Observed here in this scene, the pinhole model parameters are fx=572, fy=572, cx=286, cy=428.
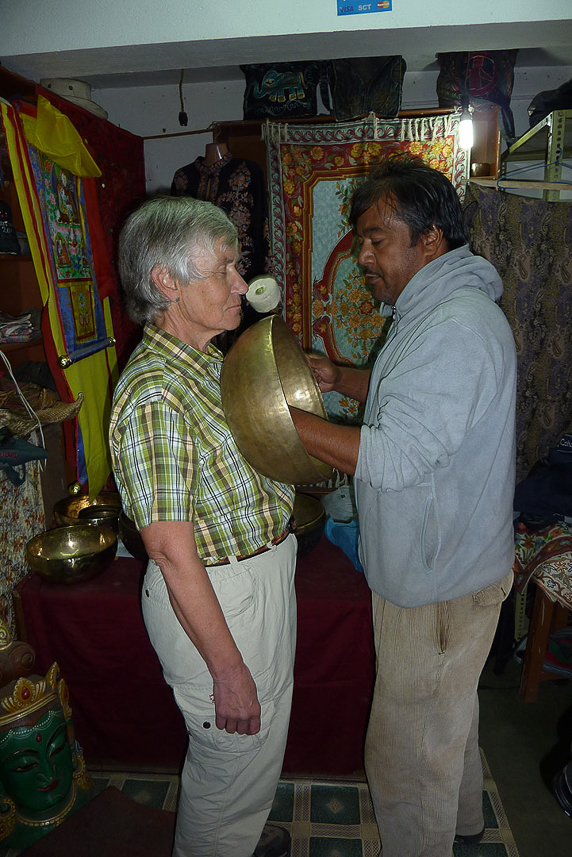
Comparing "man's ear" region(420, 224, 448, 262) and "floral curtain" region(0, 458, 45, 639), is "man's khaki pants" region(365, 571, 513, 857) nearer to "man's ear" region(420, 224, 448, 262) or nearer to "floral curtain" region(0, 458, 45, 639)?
"man's ear" region(420, 224, 448, 262)

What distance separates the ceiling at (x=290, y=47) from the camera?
1.84 metres

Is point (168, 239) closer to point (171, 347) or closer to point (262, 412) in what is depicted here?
point (171, 347)

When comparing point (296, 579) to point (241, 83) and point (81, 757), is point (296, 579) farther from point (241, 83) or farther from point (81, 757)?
point (241, 83)

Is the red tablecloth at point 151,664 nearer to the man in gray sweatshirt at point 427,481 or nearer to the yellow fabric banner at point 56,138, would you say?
the man in gray sweatshirt at point 427,481

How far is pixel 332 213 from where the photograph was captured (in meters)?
2.84

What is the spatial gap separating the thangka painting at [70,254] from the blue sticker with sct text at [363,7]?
1.12 m

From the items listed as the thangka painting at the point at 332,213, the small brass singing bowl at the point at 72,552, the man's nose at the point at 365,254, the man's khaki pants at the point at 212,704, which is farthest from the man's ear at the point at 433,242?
the thangka painting at the point at 332,213

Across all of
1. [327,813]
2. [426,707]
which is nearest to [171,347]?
[426,707]

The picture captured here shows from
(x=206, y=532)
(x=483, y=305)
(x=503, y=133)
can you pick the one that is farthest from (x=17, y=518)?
(x=503, y=133)

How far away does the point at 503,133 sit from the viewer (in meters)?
2.88

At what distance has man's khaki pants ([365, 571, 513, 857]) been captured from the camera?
1.28 meters

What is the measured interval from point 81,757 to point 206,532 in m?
1.10

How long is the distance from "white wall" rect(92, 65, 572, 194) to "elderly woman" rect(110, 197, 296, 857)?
253cm

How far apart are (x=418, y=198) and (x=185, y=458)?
73cm
